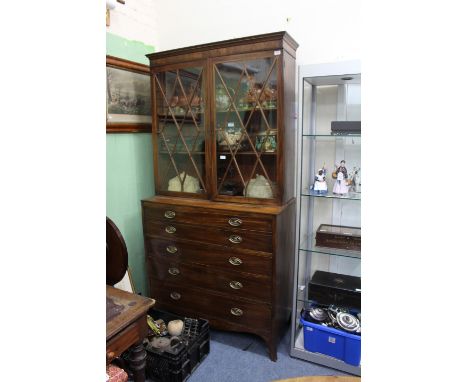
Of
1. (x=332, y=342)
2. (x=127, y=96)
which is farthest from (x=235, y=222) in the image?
(x=127, y=96)

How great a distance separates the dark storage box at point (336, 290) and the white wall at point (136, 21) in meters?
2.14

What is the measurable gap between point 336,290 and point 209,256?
81 cm

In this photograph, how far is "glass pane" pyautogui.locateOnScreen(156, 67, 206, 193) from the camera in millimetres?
2156

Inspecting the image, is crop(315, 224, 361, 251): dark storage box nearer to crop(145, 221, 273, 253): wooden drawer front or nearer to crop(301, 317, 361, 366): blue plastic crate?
crop(145, 221, 273, 253): wooden drawer front

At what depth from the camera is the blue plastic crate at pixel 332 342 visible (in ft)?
6.03

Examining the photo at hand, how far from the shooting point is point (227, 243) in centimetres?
200

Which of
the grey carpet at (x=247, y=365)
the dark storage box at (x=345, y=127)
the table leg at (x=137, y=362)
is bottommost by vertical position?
the grey carpet at (x=247, y=365)

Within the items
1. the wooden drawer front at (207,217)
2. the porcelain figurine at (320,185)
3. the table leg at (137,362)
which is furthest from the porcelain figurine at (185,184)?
the table leg at (137,362)

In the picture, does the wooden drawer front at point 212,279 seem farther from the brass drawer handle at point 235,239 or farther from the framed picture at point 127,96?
the framed picture at point 127,96
